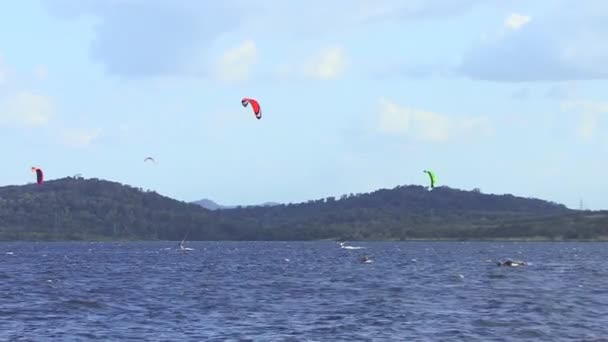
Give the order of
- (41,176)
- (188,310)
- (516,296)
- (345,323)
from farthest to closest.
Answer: (41,176) < (516,296) < (188,310) < (345,323)

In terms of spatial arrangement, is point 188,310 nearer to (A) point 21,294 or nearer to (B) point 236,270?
(A) point 21,294

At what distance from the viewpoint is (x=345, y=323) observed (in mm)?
63000

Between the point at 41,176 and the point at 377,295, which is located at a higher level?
the point at 41,176

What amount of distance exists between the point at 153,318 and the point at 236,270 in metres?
65.5

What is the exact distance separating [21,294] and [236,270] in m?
48.0

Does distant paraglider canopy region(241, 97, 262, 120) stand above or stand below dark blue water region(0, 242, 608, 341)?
above

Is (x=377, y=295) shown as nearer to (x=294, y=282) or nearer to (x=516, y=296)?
(x=516, y=296)

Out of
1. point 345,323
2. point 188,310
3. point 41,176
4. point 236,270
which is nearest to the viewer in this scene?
point 345,323

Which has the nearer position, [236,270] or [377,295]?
[377,295]

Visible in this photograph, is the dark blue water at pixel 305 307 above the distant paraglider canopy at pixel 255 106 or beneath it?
beneath

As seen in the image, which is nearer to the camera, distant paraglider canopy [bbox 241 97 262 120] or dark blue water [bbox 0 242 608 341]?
dark blue water [bbox 0 242 608 341]

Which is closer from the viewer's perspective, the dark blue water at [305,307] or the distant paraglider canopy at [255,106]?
the dark blue water at [305,307]

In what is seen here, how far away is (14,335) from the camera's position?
57.0 meters

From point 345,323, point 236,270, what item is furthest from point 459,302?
point 236,270
